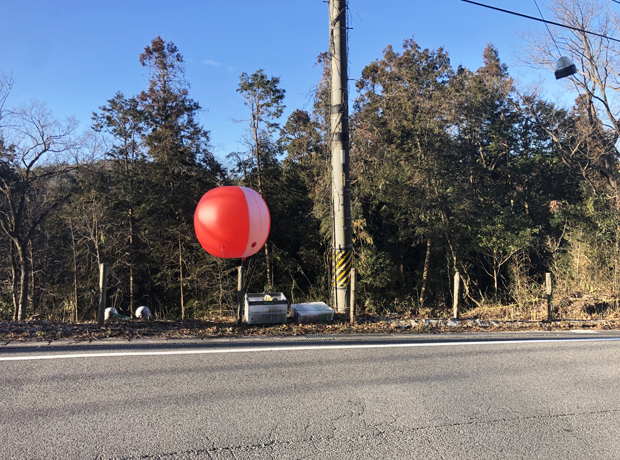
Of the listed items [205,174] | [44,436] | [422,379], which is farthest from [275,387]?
[205,174]

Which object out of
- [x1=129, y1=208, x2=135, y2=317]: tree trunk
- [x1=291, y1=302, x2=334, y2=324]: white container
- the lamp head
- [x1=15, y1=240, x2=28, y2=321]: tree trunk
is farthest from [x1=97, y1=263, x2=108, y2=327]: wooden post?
[x1=15, y1=240, x2=28, y2=321]: tree trunk

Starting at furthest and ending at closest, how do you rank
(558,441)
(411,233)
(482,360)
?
1. (411,233)
2. (482,360)
3. (558,441)

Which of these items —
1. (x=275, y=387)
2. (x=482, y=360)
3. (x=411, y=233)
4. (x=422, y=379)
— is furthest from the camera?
(x=411, y=233)

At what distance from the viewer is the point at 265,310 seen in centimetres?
743

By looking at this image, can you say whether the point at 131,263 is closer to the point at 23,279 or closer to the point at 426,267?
the point at 23,279

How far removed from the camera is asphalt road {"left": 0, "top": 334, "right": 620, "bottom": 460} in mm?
3102

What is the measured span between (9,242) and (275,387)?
20.1 m

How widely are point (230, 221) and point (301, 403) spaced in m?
3.51

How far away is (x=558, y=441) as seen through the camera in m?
3.33

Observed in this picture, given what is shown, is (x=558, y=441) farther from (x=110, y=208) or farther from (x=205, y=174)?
(x=110, y=208)

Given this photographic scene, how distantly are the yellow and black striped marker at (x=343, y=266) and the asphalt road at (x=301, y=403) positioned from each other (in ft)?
12.1

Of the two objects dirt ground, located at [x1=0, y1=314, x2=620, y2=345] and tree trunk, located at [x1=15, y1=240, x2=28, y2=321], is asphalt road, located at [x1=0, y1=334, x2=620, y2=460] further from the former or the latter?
tree trunk, located at [x1=15, y1=240, x2=28, y2=321]

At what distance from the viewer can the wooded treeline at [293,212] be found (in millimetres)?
17391

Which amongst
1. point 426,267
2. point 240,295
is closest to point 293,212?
point 426,267
